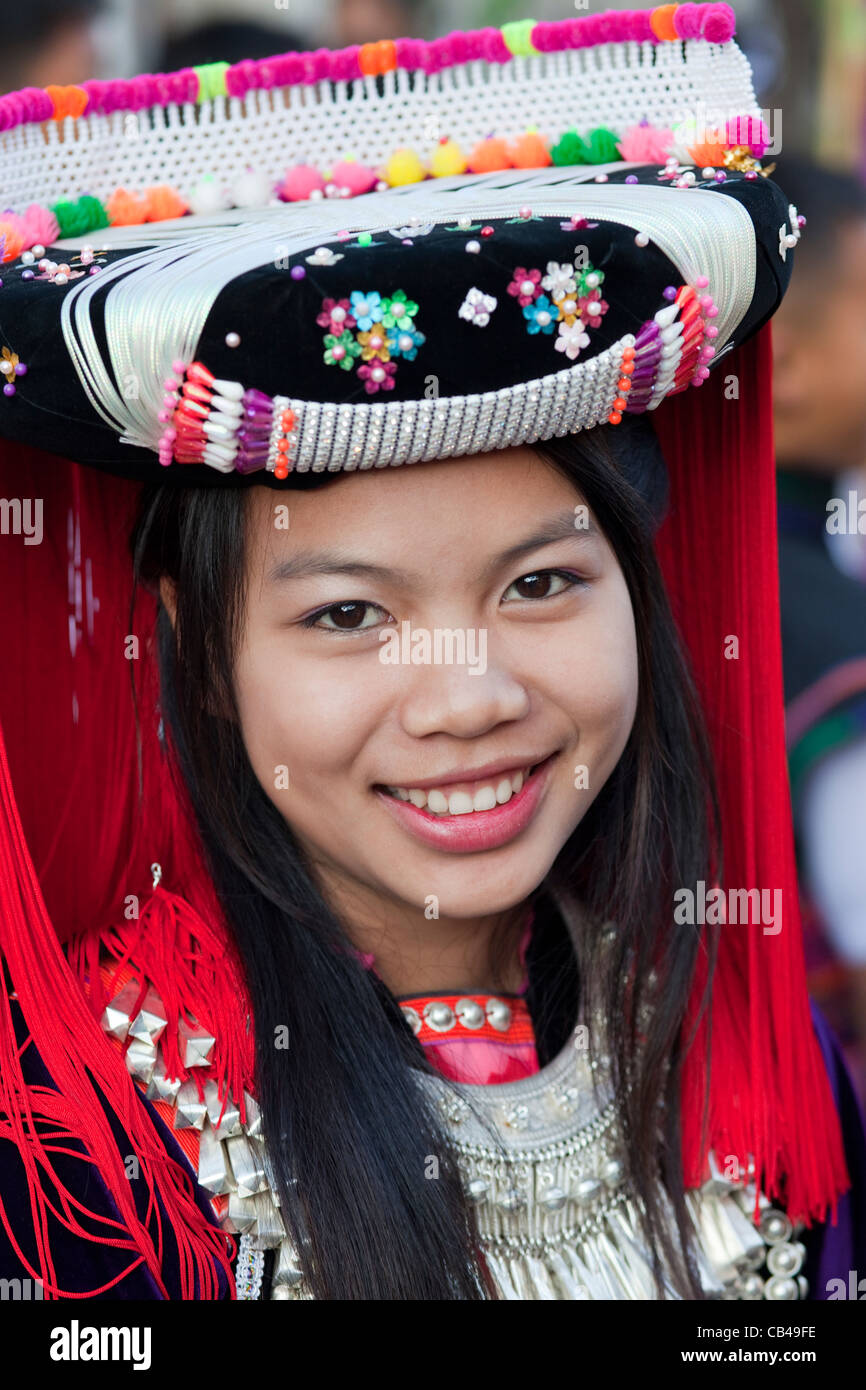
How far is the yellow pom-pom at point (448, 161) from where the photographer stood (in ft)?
4.84

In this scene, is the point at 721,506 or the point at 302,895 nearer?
the point at 302,895

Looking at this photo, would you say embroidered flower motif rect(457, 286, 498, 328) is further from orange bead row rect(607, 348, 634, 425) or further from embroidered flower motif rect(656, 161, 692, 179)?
embroidered flower motif rect(656, 161, 692, 179)

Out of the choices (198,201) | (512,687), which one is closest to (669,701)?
(512,687)

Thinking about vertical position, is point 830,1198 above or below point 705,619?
below

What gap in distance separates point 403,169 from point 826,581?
3.77 feet

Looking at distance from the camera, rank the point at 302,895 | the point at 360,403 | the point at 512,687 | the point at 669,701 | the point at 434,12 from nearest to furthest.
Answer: the point at 360,403, the point at 512,687, the point at 302,895, the point at 669,701, the point at 434,12

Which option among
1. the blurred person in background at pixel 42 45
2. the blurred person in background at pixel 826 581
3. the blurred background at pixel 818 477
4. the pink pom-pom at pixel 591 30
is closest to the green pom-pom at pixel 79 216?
the pink pom-pom at pixel 591 30

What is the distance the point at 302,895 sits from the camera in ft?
4.48

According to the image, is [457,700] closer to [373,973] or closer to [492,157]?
[373,973]

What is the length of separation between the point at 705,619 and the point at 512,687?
387 millimetres

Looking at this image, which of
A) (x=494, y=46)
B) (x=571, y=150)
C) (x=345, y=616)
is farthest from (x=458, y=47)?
(x=345, y=616)

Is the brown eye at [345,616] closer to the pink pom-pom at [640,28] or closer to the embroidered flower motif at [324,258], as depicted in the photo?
the embroidered flower motif at [324,258]

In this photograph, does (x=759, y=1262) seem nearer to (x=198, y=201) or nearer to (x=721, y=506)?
(x=721, y=506)

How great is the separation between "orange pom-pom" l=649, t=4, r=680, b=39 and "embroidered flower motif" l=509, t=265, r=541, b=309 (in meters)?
0.42
